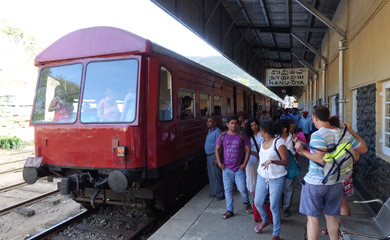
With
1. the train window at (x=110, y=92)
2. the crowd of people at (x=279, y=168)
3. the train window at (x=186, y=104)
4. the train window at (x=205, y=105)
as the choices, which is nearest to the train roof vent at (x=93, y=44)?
the train window at (x=110, y=92)

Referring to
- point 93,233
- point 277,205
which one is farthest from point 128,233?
point 277,205

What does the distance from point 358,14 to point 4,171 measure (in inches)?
426

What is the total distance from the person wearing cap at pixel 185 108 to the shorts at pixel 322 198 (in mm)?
2992

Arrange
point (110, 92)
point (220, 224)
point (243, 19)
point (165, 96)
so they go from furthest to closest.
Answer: point (243, 19)
point (165, 96)
point (110, 92)
point (220, 224)

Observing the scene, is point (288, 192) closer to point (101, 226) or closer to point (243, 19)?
point (101, 226)

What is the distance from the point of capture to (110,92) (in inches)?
177

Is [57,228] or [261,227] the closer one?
[261,227]

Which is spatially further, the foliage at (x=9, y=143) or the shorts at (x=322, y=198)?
the foliage at (x=9, y=143)

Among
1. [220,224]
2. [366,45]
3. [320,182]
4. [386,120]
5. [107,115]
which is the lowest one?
[220,224]

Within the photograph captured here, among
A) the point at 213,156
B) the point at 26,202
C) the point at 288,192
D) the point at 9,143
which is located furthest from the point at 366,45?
the point at 9,143

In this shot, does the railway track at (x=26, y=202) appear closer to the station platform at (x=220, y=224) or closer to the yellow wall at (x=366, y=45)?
the station platform at (x=220, y=224)

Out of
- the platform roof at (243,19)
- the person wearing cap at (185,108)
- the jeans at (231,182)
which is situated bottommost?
the jeans at (231,182)

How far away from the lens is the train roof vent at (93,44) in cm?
436

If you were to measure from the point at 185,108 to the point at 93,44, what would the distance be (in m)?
2.02
